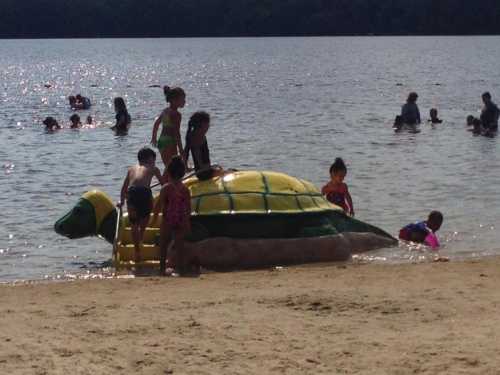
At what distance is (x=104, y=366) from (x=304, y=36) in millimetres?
133375

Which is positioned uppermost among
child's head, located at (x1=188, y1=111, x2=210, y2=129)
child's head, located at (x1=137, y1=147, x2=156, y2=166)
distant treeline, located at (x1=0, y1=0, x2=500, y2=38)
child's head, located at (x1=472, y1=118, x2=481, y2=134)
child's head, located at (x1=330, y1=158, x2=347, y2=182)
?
distant treeline, located at (x1=0, y1=0, x2=500, y2=38)

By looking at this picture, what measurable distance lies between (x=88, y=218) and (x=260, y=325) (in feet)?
14.4

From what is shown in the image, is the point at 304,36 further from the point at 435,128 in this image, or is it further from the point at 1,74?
the point at 435,128

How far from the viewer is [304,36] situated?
5438 inches

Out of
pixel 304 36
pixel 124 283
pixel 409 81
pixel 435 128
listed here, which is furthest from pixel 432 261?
pixel 304 36

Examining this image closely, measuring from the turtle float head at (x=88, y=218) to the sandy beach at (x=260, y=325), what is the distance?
1.59 metres

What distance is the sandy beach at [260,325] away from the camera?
6.52 metres

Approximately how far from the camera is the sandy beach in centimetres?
652

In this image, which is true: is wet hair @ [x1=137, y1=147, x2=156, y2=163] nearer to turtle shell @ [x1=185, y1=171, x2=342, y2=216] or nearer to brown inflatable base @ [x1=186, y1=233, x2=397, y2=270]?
turtle shell @ [x1=185, y1=171, x2=342, y2=216]

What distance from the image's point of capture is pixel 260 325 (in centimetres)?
745

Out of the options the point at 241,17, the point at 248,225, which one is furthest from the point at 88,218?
the point at 241,17

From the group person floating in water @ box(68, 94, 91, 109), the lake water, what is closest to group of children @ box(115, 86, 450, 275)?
the lake water

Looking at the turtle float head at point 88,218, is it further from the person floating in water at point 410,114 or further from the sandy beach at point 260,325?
the person floating in water at point 410,114

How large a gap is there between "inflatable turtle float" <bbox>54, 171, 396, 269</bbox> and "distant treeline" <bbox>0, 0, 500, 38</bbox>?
109m
